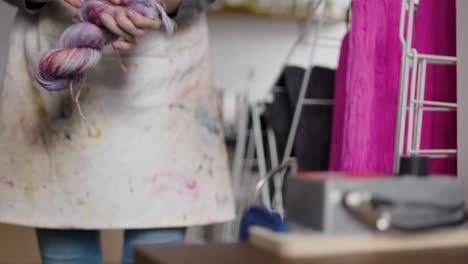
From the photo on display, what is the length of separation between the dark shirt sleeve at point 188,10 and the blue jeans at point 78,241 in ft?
1.12

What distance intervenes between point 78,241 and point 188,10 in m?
0.42

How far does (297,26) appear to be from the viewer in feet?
10.6

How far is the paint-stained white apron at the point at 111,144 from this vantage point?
95 centimetres

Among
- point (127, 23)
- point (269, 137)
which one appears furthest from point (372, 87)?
point (269, 137)

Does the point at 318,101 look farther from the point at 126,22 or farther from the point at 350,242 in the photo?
the point at 350,242

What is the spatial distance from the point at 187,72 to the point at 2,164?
348mm

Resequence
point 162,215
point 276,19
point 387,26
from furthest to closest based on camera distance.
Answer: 1. point 276,19
2. point 387,26
3. point 162,215

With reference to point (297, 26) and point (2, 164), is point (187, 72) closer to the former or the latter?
point (2, 164)

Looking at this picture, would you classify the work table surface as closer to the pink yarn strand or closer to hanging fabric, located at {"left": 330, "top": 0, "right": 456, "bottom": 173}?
the pink yarn strand

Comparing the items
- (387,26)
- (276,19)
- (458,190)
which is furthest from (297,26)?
(458,190)

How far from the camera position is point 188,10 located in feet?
3.03

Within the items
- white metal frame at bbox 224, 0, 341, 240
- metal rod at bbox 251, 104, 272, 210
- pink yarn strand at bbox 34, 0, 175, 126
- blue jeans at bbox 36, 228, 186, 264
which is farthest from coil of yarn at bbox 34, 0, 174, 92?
metal rod at bbox 251, 104, 272, 210

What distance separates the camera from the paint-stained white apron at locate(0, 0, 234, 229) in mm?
946

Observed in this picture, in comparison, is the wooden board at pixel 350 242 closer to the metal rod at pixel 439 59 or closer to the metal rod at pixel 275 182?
the metal rod at pixel 439 59
